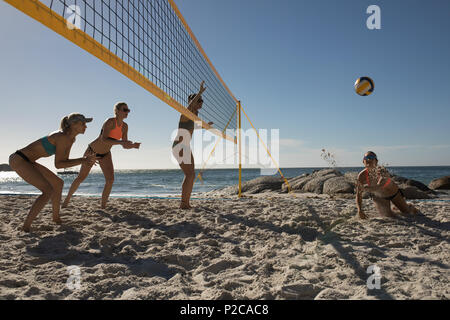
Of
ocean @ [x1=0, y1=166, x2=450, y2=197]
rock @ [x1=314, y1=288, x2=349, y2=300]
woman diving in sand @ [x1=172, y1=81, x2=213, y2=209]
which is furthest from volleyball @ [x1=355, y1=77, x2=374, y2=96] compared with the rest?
ocean @ [x1=0, y1=166, x2=450, y2=197]

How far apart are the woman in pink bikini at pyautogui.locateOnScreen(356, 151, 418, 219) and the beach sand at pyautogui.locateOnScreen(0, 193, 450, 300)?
18cm

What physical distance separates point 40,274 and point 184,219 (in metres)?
1.51

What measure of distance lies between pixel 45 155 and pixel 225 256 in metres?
1.89

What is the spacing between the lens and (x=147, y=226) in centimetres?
262

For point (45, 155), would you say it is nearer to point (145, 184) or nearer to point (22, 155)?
point (22, 155)

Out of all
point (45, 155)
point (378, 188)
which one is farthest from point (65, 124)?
point (378, 188)

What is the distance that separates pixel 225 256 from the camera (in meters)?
1.85

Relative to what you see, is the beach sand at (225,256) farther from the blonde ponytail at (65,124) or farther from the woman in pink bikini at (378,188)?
the blonde ponytail at (65,124)

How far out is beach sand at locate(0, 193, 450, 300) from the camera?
1.34 metres

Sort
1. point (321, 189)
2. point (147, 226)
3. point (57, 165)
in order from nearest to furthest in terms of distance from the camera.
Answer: point (57, 165)
point (147, 226)
point (321, 189)

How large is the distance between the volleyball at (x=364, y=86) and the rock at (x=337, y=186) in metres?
3.02

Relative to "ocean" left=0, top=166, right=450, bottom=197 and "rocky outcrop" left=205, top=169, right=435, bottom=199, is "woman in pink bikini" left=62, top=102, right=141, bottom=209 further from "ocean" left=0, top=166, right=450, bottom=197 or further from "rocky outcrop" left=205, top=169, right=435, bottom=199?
"rocky outcrop" left=205, top=169, right=435, bottom=199
